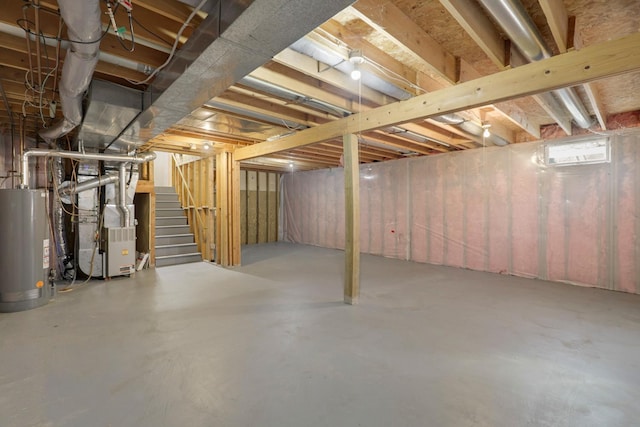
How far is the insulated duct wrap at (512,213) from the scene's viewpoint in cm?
372

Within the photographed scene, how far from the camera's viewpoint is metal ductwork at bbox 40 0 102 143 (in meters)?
1.20

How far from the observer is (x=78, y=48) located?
1513 millimetres

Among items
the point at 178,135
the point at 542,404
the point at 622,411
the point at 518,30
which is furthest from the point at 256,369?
the point at 178,135

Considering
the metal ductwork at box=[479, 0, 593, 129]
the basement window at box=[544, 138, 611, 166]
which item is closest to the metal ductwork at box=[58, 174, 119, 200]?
the metal ductwork at box=[479, 0, 593, 129]

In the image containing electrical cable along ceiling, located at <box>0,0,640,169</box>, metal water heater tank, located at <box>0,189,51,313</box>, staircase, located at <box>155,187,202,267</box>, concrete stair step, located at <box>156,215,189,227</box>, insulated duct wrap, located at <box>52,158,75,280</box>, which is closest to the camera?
electrical cable along ceiling, located at <box>0,0,640,169</box>

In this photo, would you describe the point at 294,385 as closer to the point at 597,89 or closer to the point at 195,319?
the point at 195,319

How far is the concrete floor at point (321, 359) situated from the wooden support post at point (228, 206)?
155 centimetres

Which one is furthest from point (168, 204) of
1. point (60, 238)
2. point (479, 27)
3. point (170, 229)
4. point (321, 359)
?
point (479, 27)

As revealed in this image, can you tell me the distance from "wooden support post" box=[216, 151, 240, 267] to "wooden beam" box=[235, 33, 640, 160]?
8.42 ft

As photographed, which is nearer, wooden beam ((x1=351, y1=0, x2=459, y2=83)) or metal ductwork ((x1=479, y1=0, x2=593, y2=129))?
metal ductwork ((x1=479, y1=0, x2=593, y2=129))

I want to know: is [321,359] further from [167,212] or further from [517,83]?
[167,212]

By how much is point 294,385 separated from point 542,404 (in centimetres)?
137

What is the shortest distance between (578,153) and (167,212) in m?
7.15

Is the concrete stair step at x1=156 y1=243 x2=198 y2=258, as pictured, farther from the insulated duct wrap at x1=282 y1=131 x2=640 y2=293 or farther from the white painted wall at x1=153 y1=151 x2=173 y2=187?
the insulated duct wrap at x1=282 y1=131 x2=640 y2=293
